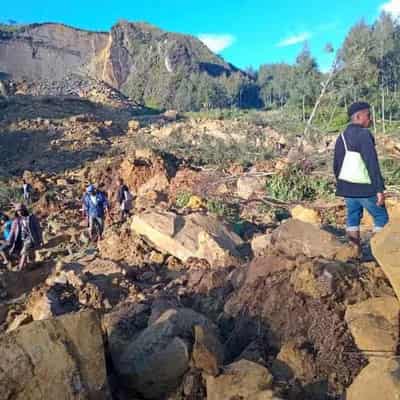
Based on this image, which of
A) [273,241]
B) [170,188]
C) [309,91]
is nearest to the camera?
[273,241]

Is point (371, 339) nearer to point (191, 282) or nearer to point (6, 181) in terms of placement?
point (191, 282)

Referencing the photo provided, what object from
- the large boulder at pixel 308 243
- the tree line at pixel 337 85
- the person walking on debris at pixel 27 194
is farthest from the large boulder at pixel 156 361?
the person walking on debris at pixel 27 194

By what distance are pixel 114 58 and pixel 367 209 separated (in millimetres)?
76649

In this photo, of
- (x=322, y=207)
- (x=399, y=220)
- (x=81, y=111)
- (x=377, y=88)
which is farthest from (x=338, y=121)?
(x=399, y=220)

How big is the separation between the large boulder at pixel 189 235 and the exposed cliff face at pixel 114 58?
46210 millimetres

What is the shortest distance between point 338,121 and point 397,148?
18.4 m

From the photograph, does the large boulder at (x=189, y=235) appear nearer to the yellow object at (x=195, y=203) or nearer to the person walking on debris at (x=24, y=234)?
the person walking on debris at (x=24, y=234)

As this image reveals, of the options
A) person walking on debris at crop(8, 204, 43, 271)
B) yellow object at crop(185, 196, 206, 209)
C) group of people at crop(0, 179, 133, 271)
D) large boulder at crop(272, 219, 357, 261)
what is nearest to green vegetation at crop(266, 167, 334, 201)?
yellow object at crop(185, 196, 206, 209)

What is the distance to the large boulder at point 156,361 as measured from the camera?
7.21ft

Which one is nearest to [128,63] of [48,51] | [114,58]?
[114,58]

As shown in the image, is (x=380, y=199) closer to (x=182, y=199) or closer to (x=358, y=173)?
(x=358, y=173)

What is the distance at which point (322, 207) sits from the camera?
7918mm

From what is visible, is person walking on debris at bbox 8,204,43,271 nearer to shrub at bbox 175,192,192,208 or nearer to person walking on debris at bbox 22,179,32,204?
shrub at bbox 175,192,192,208

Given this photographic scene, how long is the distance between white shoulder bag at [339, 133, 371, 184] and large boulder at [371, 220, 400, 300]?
3.96 feet
